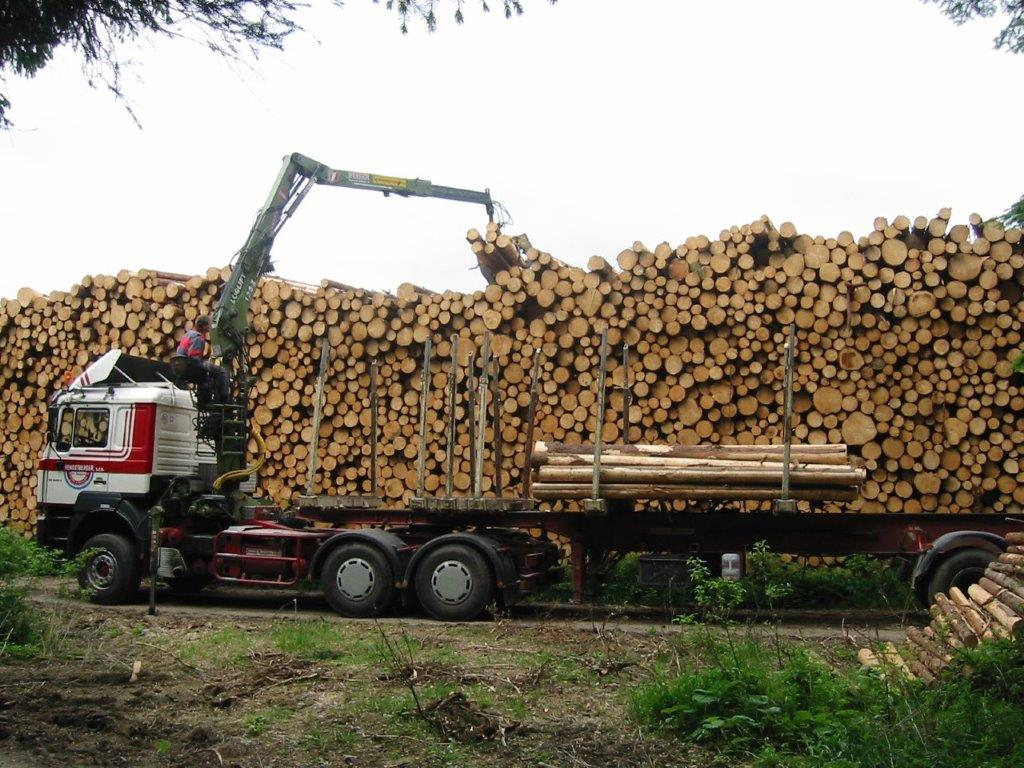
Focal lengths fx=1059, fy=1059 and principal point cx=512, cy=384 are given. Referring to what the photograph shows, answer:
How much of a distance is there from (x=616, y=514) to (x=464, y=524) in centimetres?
→ 149

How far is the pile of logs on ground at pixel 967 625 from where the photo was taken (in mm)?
5543

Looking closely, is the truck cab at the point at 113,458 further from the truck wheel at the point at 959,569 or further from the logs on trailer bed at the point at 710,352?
the truck wheel at the point at 959,569

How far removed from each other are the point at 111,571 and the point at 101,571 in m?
0.16

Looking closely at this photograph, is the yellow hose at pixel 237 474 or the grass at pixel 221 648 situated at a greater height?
the yellow hose at pixel 237 474

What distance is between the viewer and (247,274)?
1268 centimetres

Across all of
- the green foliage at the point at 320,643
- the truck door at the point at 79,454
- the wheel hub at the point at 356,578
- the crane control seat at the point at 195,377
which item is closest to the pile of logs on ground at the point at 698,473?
the wheel hub at the point at 356,578

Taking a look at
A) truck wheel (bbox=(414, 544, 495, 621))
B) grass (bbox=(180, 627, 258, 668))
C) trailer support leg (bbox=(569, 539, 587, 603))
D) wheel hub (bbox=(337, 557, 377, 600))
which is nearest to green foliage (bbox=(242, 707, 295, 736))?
grass (bbox=(180, 627, 258, 668))

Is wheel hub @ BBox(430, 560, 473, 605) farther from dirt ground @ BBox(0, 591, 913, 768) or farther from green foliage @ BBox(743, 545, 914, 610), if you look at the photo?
green foliage @ BBox(743, 545, 914, 610)

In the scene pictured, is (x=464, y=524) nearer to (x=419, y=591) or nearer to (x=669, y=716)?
(x=419, y=591)

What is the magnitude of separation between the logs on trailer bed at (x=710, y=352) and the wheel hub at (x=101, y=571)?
3.19 metres

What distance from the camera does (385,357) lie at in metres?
13.4

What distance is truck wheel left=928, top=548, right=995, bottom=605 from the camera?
352 inches

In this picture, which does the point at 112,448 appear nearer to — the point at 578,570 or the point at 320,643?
the point at 320,643

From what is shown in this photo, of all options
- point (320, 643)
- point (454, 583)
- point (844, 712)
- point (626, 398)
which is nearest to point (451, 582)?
point (454, 583)
